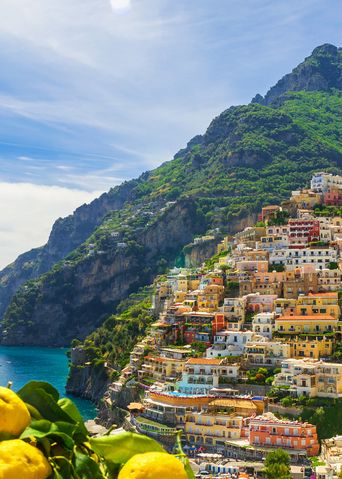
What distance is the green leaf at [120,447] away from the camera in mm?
2324

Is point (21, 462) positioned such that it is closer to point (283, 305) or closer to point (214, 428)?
point (214, 428)

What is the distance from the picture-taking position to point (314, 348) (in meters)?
40.8

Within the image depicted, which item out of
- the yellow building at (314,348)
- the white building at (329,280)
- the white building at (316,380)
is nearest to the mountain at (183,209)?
the white building at (329,280)

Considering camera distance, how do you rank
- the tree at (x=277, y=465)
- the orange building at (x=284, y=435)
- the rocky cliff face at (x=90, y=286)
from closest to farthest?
the tree at (x=277, y=465), the orange building at (x=284, y=435), the rocky cliff face at (x=90, y=286)

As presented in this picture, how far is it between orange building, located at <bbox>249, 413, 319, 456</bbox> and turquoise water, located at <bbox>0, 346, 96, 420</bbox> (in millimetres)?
24441

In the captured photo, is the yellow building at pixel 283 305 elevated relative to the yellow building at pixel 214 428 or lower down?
elevated

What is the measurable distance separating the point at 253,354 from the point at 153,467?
40.1m

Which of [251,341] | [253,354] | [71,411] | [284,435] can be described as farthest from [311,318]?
[71,411]

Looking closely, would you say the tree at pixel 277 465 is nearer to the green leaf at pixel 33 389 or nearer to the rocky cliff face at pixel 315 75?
the green leaf at pixel 33 389

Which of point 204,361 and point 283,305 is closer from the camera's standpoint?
point 204,361

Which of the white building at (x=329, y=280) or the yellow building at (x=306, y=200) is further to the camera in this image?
the yellow building at (x=306, y=200)

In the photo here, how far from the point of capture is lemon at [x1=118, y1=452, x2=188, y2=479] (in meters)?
2.11

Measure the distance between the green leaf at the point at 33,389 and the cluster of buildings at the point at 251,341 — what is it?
31.1 metres

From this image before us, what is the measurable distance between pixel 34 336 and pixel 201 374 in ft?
275
